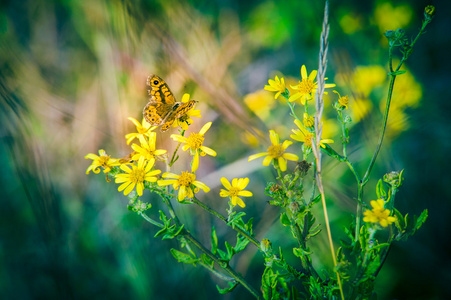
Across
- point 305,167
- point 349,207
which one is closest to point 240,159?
point 349,207

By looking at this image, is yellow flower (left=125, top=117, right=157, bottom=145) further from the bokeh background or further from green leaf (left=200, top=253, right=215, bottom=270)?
green leaf (left=200, top=253, right=215, bottom=270)

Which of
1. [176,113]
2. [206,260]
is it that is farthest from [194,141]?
[206,260]

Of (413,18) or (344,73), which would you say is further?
(413,18)

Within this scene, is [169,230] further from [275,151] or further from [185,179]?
[275,151]

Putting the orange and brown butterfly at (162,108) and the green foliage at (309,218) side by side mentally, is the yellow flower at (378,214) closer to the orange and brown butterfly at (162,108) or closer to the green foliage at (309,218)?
the green foliage at (309,218)

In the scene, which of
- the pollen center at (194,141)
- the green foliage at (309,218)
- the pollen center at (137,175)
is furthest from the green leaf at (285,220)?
the pollen center at (137,175)

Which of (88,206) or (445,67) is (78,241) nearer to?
(88,206)
